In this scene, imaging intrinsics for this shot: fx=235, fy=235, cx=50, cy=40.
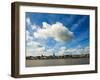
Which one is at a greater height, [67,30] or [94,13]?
[94,13]

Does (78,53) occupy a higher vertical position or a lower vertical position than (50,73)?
higher

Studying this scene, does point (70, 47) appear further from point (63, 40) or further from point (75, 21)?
point (75, 21)

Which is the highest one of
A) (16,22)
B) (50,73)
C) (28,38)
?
(16,22)

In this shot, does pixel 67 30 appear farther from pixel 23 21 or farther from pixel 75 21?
pixel 23 21

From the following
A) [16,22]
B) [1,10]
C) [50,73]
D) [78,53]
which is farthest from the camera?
[78,53]

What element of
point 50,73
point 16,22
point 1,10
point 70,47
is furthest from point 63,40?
point 1,10

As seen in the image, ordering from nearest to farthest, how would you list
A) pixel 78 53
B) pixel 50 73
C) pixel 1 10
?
pixel 1 10 < pixel 50 73 < pixel 78 53

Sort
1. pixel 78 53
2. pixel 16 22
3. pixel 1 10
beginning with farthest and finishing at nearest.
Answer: pixel 78 53, pixel 16 22, pixel 1 10

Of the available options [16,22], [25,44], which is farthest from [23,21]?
[25,44]

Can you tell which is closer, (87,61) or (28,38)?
(28,38)
